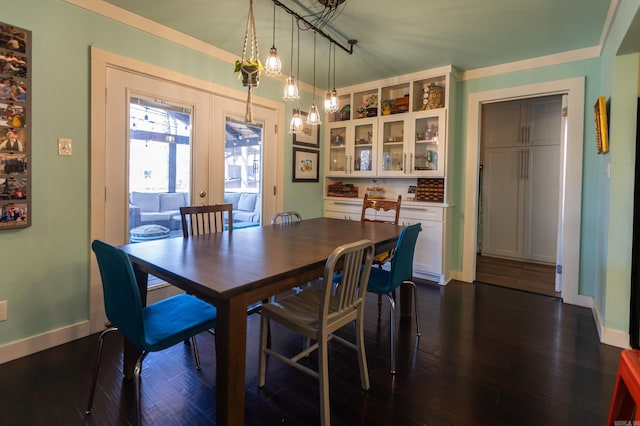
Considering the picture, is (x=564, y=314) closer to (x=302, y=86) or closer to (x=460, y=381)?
(x=460, y=381)

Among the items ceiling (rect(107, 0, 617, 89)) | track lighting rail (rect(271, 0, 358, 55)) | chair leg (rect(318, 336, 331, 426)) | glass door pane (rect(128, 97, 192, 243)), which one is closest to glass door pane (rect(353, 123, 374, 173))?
ceiling (rect(107, 0, 617, 89))

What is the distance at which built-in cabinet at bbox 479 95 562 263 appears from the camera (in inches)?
183

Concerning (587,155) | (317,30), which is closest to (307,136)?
(317,30)

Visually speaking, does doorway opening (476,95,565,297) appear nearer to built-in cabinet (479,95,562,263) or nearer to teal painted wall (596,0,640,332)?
built-in cabinet (479,95,562,263)

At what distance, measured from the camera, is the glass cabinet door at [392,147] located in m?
4.05

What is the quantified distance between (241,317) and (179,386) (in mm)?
949

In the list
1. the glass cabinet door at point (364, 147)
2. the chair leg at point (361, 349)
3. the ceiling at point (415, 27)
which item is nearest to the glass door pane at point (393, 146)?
the glass cabinet door at point (364, 147)

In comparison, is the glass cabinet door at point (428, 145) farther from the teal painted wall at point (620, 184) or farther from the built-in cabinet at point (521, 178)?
the built-in cabinet at point (521, 178)

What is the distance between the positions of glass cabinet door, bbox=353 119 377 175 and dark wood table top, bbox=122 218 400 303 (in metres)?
1.92

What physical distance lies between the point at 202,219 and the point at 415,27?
238 cm

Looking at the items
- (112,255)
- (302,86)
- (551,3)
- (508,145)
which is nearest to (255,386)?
(112,255)

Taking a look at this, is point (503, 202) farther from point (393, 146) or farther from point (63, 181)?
point (63, 181)

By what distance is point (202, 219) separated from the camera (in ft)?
8.12

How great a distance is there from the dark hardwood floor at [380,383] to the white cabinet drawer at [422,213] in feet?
4.66
